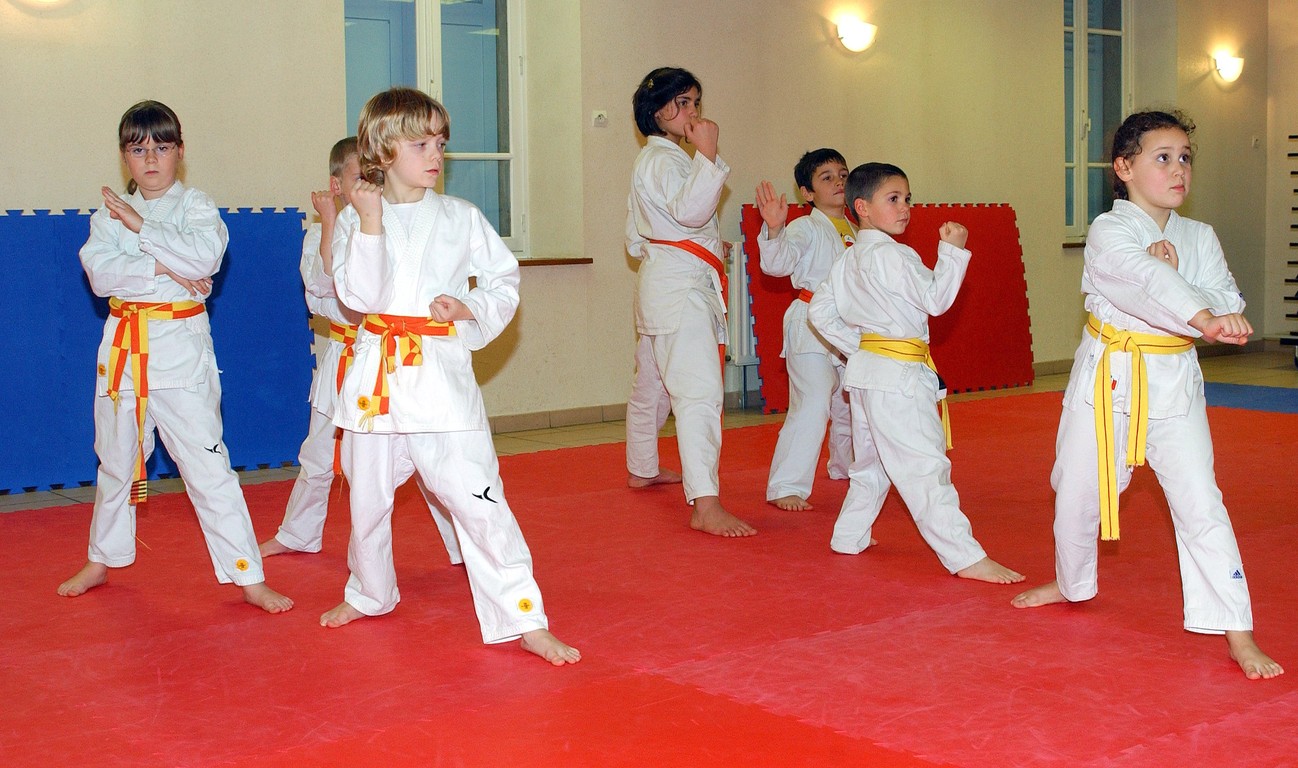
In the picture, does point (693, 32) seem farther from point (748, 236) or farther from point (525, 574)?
point (525, 574)

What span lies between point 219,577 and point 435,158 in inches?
50.4

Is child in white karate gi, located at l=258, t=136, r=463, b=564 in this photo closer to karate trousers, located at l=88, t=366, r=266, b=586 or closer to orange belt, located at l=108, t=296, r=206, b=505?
karate trousers, located at l=88, t=366, r=266, b=586

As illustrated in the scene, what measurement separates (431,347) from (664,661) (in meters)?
0.88

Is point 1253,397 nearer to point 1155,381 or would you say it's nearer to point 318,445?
point 1155,381

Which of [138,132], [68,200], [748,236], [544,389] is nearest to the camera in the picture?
[138,132]

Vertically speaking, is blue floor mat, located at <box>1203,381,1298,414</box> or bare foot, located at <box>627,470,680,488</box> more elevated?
A: blue floor mat, located at <box>1203,381,1298,414</box>

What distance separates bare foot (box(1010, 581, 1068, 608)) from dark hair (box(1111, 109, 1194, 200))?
39.1 inches

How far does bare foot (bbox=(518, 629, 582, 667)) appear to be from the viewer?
2869mm

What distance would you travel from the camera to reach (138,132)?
3.31 m

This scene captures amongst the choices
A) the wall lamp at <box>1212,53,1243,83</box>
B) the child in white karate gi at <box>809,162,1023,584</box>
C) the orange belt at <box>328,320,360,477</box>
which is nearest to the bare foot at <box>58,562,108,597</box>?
the orange belt at <box>328,320,360,477</box>

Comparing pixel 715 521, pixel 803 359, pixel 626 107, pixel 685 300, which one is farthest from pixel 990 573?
pixel 626 107

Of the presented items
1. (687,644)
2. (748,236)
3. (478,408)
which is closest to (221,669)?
(478,408)

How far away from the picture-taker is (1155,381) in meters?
2.89

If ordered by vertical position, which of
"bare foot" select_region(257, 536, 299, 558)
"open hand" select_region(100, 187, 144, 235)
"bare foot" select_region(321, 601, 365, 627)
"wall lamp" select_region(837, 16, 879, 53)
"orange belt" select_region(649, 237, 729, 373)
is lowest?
"bare foot" select_region(321, 601, 365, 627)
